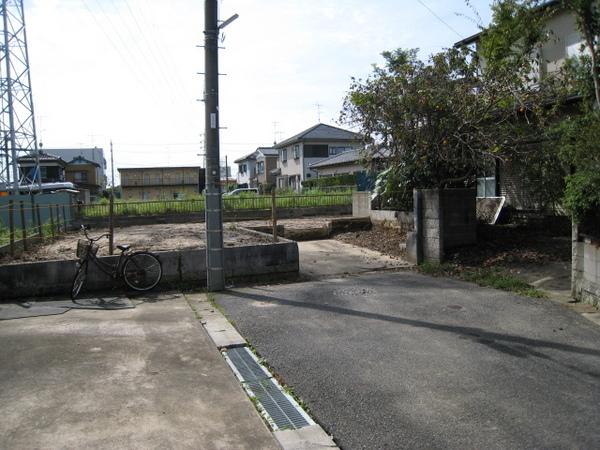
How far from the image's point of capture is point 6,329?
5945 mm

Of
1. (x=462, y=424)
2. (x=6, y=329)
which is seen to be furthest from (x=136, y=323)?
(x=462, y=424)

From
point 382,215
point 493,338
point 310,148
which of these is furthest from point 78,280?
point 310,148

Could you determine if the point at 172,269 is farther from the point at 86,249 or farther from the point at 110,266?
the point at 86,249

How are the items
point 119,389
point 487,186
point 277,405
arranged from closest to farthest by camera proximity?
point 277,405 < point 119,389 < point 487,186

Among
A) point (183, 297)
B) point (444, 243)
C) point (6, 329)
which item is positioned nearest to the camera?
point (6, 329)

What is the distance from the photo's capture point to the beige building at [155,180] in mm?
54062

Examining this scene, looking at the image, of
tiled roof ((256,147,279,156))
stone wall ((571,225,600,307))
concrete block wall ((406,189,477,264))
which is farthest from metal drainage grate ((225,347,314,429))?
tiled roof ((256,147,279,156))

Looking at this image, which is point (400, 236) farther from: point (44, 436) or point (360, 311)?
point (44, 436)

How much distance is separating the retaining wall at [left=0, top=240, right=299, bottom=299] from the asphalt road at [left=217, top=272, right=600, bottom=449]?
1.15 m

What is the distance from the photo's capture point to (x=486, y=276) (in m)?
8.66

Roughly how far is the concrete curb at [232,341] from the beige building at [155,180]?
4791 centimetres

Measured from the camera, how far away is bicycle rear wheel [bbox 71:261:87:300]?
7.73 m

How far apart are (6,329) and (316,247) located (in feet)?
27.2

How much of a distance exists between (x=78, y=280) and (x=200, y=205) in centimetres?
1405
